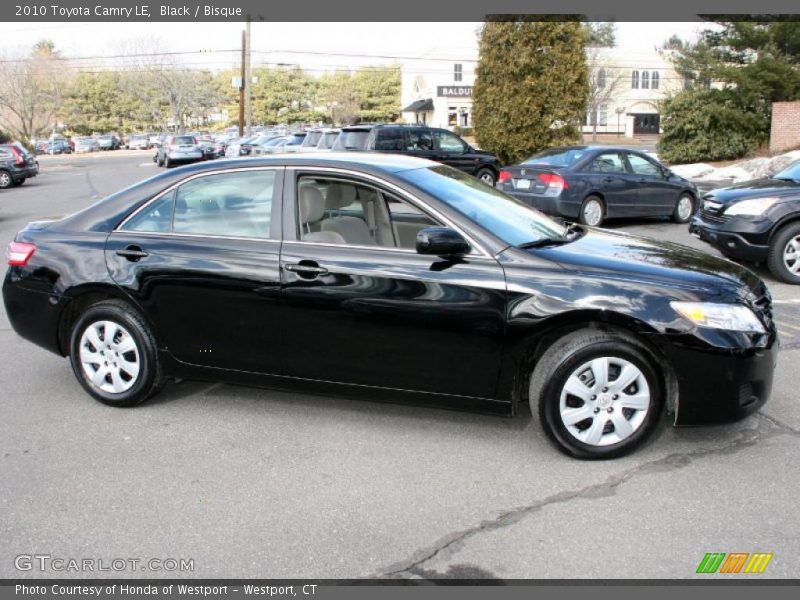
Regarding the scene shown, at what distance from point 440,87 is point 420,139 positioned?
5608 centimetres

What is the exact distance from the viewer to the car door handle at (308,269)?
436cm

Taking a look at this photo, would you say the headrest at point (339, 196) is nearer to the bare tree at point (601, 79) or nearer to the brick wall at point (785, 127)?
the brick wall at point (785, 127)

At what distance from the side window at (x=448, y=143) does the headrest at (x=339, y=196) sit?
15.2 meters

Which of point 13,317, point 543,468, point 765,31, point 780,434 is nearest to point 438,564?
point 543,468

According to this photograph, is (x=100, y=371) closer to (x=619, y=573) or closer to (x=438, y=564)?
(x=438, y=564)

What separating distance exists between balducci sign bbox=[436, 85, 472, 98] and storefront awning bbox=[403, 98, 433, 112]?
1.27m

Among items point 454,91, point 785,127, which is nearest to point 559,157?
point 785,127

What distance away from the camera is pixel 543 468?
159 inches

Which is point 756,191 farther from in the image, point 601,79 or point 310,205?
point 601,79

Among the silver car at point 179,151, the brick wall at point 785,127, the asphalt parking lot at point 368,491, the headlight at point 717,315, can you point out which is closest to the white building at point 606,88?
the silver car at point 179,151

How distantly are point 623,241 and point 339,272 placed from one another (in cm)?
183

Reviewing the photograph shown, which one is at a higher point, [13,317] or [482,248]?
[482,248]

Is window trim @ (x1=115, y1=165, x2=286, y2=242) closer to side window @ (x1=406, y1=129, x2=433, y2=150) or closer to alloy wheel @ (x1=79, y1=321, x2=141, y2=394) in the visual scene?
alloy wheel @ (x1=79, y1=321, x2=141, y2=394)

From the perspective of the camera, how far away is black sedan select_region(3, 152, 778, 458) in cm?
400
